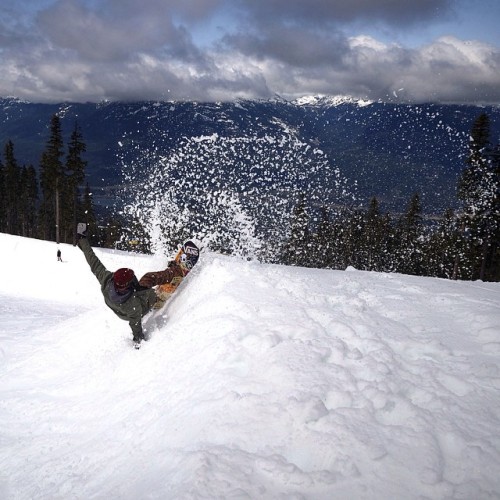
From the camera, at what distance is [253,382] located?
204 inches

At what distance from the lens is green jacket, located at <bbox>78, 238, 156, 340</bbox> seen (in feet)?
25.2

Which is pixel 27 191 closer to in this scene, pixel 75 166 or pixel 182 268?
pixel 75 166

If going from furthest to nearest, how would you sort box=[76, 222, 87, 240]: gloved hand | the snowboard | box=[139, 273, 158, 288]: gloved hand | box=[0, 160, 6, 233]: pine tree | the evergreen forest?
box=[0, 160, 6, 233]: pine tree, the evergreen forest, the snowboard, box=[76, 222, 87, 240]: gloved hand, box=[139, 273, 158, 288]: gloved hand

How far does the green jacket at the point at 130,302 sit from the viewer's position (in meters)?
7.69

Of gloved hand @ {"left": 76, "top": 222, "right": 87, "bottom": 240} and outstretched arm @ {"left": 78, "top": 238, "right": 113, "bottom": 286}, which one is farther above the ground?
gloved hand @ {"left": 76, "top": 222, "right": 87, "bottom": 240}

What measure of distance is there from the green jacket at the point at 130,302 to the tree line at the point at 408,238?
3106cm

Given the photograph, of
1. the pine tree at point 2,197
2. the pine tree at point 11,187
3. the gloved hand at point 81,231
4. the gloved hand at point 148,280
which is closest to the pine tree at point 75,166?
the pine tree at point 11,187

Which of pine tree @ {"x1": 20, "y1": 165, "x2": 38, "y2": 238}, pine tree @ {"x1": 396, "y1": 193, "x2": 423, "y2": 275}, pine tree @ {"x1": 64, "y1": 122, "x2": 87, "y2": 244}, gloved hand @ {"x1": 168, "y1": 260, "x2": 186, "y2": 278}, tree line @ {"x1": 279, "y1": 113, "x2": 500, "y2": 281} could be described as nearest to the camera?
gloved hand @ {"x1": 168, "y1": 260, "x2": 186, "y2": 278}

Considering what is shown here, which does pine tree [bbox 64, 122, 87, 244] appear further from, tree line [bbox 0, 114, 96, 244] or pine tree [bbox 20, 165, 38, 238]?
pine tree [bbox 20, 165, 38, 238]

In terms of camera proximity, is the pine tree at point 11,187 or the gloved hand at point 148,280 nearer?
the gloved hand at point 148,280

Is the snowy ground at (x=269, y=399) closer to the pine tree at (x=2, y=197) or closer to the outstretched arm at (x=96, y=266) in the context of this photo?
the outstretched arm at (x=96, y=266)

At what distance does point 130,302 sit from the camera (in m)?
7.70

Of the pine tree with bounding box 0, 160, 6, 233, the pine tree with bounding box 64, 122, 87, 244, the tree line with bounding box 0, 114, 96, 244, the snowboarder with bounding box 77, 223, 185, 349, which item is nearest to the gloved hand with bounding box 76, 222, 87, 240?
the snowboarder with bounding box 77, 223, 185, 349

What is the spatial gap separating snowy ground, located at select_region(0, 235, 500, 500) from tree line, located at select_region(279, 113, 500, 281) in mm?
26544
